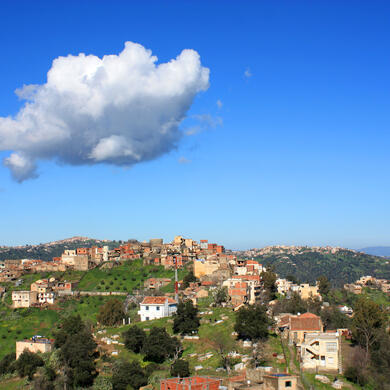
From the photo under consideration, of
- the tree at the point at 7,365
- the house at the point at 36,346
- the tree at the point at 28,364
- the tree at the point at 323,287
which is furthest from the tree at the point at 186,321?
the tree at the point at 323,287

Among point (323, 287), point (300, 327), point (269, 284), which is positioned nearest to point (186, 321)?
point (300, 327)

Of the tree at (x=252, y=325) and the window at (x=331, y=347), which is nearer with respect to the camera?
the window at (x=331, y=347)

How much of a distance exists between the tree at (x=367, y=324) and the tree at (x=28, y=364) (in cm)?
3196

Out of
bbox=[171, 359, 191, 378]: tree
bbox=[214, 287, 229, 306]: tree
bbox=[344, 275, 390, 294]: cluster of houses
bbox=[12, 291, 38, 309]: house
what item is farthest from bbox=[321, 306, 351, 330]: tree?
bbox=[12, 291, 38, 309]: house

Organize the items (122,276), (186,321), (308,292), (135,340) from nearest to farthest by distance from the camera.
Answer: (135,340), (186,321), (308,292), (122,276)

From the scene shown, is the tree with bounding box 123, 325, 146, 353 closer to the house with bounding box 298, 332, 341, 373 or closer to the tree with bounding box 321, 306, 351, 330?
the house with bounding box 298, 332, 341, 373

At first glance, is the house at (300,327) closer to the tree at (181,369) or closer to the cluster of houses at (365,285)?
the tree at (181,369)

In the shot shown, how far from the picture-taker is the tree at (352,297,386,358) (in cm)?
4538

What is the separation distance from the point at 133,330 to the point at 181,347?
18.8 ft

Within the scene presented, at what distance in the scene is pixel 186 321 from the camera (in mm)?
52094

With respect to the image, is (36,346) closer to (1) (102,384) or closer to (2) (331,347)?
(1) (102,384)

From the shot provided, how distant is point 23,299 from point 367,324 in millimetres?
61568

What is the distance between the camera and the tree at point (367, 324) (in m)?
45.4

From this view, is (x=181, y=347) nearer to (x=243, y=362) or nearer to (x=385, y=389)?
(x=243, y=362)
